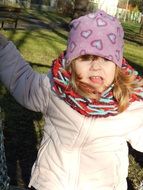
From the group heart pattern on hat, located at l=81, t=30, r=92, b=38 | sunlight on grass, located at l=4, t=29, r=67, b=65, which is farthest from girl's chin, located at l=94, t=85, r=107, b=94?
sunlight on grass, located at l=4, t=29, r=67, b=65

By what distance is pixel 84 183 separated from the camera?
7.74 feet

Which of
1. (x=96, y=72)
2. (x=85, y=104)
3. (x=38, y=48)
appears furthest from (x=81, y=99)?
(x=38, y=48)

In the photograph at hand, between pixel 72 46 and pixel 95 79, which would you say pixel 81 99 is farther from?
pixel 72 46

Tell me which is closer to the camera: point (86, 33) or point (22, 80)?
point (86, 33)

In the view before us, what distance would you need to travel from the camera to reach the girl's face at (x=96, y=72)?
224 centimetres

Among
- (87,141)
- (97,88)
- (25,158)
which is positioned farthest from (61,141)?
(25,158)

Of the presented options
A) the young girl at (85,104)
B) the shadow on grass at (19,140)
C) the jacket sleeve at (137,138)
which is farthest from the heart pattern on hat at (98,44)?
the shadow on grass at (19,140)

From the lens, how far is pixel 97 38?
7.36 feet

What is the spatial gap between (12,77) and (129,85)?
0.52 m

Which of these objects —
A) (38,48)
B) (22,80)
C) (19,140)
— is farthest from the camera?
(38,48)

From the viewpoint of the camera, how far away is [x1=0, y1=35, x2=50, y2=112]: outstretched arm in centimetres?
235

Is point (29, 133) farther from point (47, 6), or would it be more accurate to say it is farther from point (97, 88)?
point (47, 6)

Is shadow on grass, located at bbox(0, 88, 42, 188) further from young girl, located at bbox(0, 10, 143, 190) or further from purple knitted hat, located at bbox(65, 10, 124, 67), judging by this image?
purple knitted hat, located at bbox(65, 10, 124, 67)

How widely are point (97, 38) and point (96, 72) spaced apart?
0.14m
